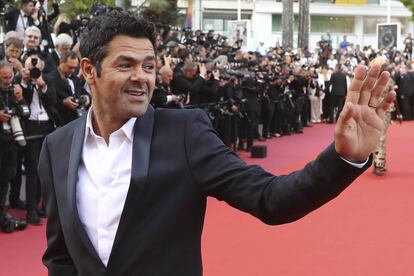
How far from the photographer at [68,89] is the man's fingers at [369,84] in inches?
224

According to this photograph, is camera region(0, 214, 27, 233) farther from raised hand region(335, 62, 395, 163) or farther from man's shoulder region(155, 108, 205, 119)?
raised hand region(335, 62, 395, 163)

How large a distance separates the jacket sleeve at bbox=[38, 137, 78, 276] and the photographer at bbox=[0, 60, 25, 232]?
13.8ft

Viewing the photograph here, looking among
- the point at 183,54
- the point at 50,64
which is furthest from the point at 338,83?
the point at 50,64

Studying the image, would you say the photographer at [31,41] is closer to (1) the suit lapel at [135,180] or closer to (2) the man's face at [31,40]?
(2) the man's face at [31,40]

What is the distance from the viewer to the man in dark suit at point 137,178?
6.13ft

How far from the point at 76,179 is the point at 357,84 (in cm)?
85

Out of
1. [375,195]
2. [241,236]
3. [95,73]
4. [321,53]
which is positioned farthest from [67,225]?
[321,53]

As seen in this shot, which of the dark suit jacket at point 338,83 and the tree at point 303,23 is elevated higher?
the tree at point 303,23

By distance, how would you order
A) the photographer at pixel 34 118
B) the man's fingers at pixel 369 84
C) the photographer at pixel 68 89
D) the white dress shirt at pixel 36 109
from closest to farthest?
1. the man's fingers at pixel 369 84
2. the photographer at pixel 34 118
3. the white dress shirt at pixel 36 109
4. the photographer at pixel 68 89

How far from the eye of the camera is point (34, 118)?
22.5 feet

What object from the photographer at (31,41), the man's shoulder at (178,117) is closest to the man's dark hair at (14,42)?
the photographer at (31,41)

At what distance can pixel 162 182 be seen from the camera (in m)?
1.90

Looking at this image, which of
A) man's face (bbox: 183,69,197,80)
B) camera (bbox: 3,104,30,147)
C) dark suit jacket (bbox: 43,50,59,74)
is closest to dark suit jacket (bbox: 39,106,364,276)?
camera (bbox: 3,104,30,147)

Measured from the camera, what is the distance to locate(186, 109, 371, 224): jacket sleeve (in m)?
1.65
